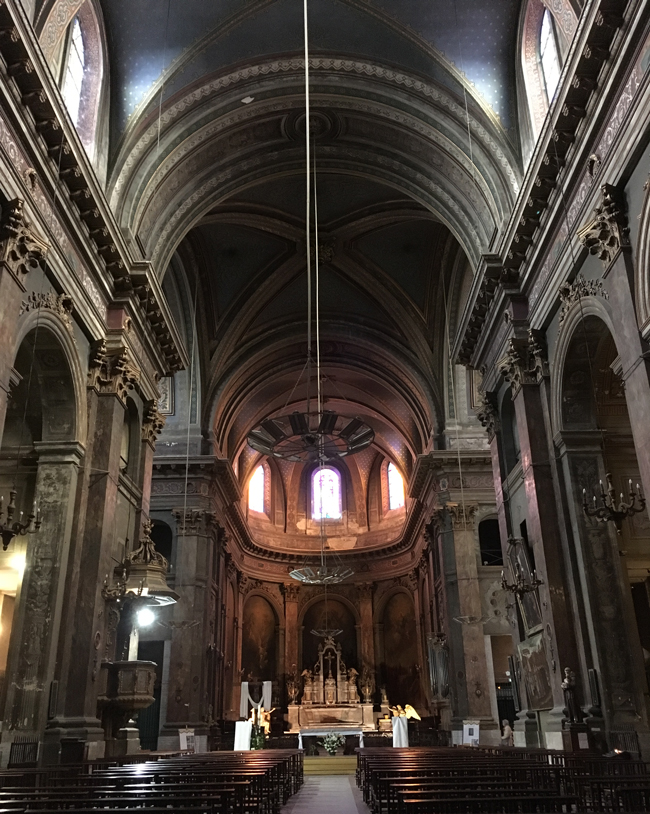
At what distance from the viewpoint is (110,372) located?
1273 cm

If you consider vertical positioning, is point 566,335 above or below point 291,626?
Result: above

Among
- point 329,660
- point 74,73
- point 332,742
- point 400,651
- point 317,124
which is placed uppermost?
point 317,124

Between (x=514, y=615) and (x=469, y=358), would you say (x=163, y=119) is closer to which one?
(x=469, y=358)

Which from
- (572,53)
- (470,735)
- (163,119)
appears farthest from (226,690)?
(572,53)

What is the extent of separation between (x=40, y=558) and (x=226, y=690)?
1714 centimetres

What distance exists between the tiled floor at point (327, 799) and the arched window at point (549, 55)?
36.3ft

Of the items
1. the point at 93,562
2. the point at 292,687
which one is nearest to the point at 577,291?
the point at 93,562

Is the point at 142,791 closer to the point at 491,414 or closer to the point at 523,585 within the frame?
the point at 523,585

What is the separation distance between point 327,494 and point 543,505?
24.6 m

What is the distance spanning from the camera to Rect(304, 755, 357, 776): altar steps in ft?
60.6

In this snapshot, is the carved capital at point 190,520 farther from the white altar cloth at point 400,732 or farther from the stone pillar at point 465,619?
the white altar cloth at point 400,732

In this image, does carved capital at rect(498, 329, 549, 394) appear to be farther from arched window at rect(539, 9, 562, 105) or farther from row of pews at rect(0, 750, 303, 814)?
row of pews at rect(0, 750, 303, 814)

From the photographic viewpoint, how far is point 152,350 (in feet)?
49.5

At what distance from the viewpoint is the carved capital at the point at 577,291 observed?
32.7 ft
